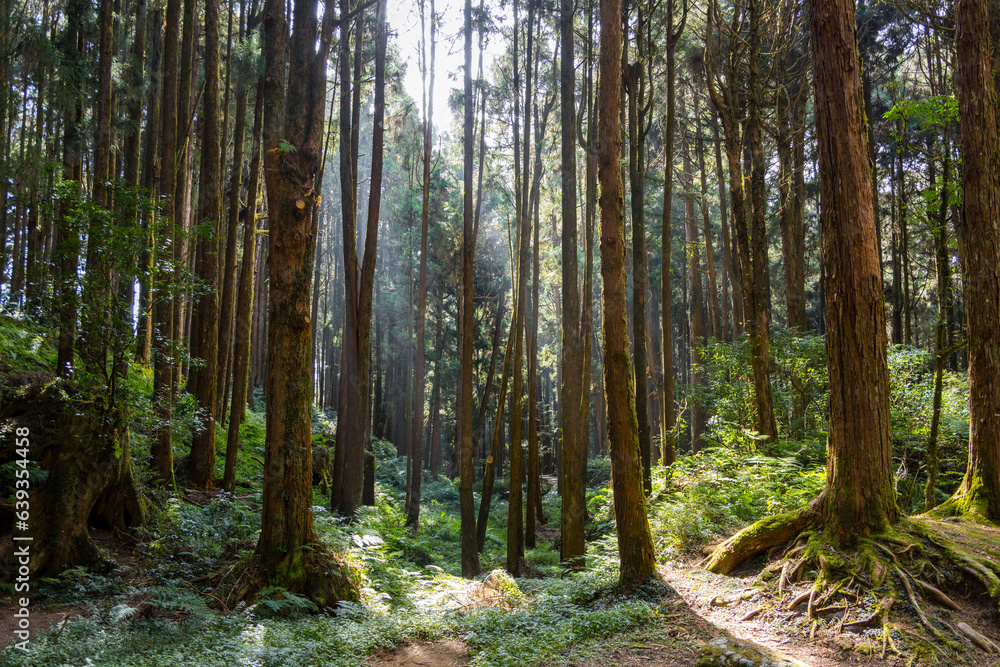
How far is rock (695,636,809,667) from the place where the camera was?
11.8ft

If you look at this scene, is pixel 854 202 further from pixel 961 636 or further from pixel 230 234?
pixel 230 234

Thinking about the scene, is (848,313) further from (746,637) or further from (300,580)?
(300,580)

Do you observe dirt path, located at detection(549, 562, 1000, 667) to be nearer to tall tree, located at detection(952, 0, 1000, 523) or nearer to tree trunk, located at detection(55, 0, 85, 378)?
tall tree, located at detection(952, 0, 1000, 523)

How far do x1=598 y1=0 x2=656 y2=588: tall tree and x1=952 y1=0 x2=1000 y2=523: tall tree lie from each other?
3.78 metres

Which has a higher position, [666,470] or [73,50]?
[73,50]

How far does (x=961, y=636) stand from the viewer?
411 centimetres

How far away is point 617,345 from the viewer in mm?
6137

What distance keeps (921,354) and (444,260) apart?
2097 centimetres

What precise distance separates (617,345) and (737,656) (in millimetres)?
3213

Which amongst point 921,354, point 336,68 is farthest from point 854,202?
point 336,68

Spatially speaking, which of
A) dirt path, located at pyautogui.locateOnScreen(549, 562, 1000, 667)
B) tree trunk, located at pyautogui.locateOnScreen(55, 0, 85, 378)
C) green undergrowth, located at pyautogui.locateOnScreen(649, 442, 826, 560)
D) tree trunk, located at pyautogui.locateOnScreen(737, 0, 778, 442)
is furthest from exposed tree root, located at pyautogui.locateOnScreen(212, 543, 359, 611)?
tree trunk, located at pyautogui.locateOnScreen(737, 0, 778, 442)

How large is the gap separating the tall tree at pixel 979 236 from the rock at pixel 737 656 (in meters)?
4.15

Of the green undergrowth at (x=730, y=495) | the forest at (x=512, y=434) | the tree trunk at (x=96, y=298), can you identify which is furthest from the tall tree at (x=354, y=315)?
the green undergrowth at (x=730, y=495)

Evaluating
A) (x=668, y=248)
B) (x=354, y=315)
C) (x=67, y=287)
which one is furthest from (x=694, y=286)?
(x=67, y=287)
